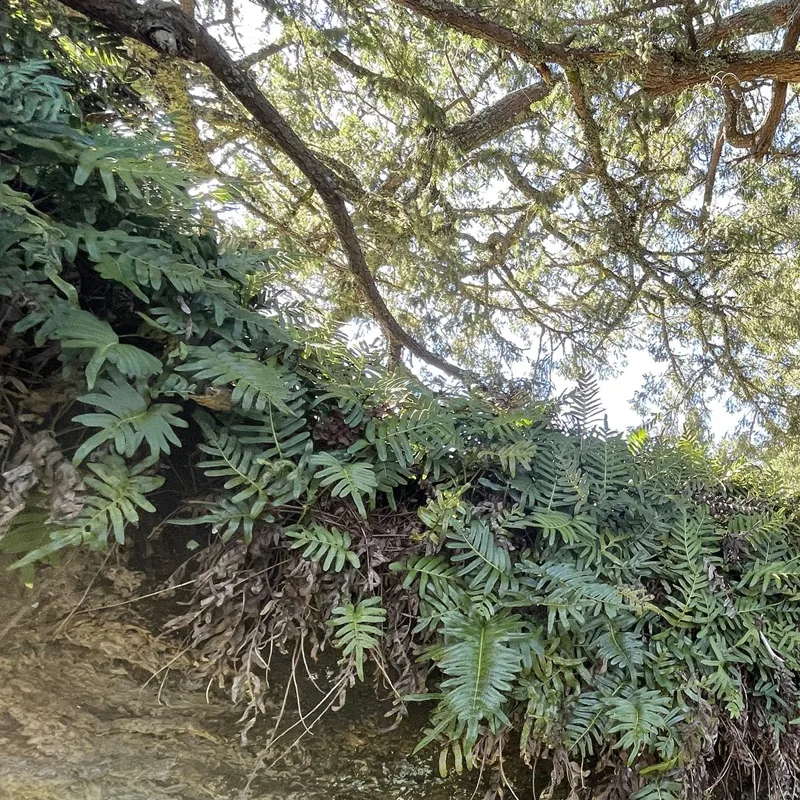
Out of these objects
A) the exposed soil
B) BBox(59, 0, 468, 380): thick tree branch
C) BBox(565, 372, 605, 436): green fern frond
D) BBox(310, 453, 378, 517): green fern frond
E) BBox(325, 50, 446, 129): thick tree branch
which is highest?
BBox(325, 50, 446, 129): thick tree branch

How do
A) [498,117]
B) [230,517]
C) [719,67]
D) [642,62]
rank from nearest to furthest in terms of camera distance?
[230,517] < [642,62] < [719,67] < [498,117]

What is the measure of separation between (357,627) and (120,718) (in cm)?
49

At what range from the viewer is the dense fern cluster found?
0.91 m

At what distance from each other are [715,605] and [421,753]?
0.77 m

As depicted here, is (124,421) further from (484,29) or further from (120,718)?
(484,29)

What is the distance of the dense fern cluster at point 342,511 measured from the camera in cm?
91

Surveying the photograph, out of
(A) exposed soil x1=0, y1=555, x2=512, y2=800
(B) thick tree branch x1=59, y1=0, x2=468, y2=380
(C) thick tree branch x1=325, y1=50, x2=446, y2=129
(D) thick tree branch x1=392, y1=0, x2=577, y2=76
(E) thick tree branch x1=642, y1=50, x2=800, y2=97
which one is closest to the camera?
(A) exposed soil x1=0, y1=555, x2=512, y2=800

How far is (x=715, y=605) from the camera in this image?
1280mm

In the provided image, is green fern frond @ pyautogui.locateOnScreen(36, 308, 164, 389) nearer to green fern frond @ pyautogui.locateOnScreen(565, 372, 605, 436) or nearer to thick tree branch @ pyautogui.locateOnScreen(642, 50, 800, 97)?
green fern frond @ pyautogui.locateOnScreen(565, 372, 605, 436)

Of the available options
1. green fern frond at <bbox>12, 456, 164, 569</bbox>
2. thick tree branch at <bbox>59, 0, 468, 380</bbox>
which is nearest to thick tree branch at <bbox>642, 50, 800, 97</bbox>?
thick tree branch at <bbox>59, 0, 468, 380</bbox>

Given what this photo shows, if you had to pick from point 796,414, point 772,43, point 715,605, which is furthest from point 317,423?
point 772,43

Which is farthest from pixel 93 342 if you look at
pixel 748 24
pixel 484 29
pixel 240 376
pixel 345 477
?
pixel 748 24

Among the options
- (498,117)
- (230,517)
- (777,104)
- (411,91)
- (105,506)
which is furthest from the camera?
(498,117)

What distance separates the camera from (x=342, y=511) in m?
1.11
